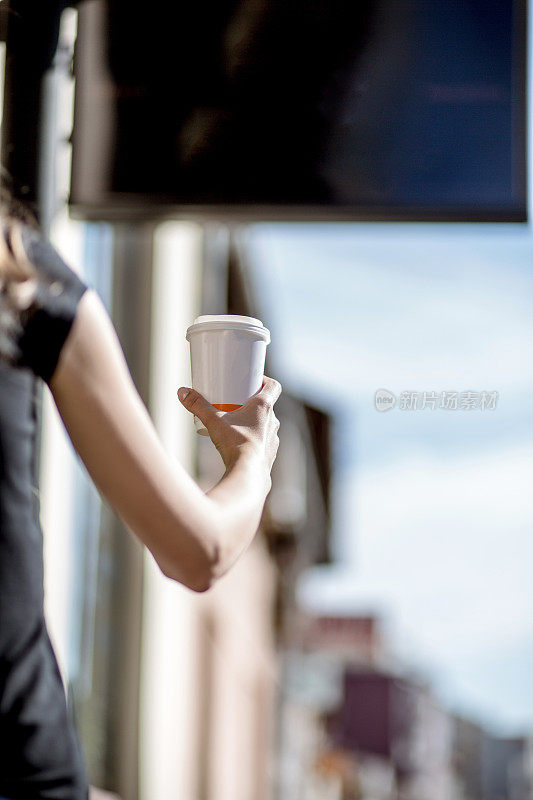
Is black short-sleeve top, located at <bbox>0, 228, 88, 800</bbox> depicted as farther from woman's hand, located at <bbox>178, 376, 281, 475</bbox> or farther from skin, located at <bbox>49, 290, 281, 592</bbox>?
woman's hand, located at <bbox>178, 376, 281, 475</bbox>

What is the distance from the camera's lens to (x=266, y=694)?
1261cm

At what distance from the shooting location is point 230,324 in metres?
1.64

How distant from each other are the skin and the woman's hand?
0.36ft

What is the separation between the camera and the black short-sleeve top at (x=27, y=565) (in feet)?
4.27

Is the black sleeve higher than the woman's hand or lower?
higher

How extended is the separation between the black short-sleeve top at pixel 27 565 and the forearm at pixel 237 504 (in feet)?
0.76

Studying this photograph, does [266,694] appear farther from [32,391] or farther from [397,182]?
[32,391]

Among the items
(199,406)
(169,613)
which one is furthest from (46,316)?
(169,613)

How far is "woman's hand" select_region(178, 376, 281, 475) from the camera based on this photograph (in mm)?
1491

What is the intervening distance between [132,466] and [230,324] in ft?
1.21

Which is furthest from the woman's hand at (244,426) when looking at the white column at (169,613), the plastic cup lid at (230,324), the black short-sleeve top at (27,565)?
the white column at (169,613)

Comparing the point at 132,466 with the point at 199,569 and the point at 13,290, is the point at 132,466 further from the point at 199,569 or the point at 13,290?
the point at 13,290

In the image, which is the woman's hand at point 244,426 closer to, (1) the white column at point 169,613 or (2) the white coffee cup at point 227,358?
(2) the white coffee cup at point 227,358

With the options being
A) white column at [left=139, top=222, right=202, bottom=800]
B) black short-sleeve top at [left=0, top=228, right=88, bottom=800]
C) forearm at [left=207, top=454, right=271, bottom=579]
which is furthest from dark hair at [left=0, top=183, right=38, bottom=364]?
white column at [left=139, top=222, right=202, bottom=800]
